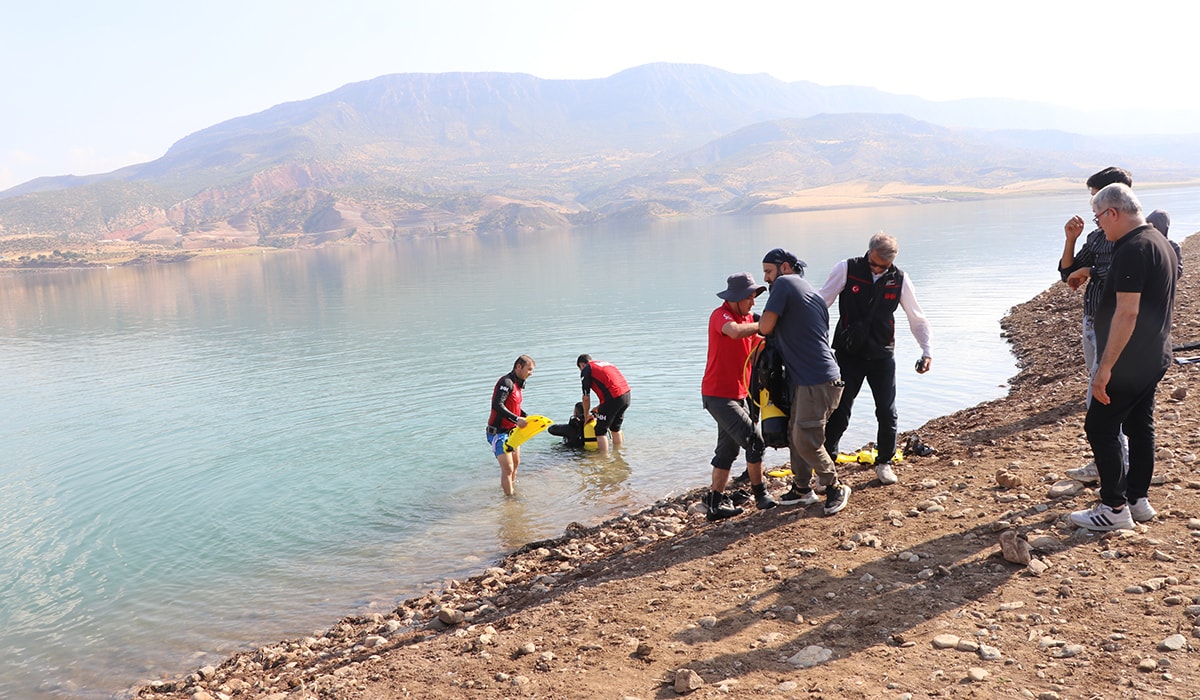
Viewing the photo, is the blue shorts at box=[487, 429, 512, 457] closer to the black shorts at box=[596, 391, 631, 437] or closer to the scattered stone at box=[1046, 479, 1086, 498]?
the black shorts at box=[596, 391, 631, 437]

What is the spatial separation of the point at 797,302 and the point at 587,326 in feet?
77.9

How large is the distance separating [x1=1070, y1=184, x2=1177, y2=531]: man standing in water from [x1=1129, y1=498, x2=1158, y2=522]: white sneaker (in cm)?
14

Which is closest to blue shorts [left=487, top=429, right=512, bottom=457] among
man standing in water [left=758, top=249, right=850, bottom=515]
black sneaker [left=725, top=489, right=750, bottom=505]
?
black sneaker [left=725, top=489, right=750, bottom=505]

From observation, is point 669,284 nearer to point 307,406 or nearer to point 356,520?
point 307,406

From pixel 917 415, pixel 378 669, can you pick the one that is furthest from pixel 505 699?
pixel 917 415

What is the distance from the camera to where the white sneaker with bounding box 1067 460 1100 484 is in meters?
6.98

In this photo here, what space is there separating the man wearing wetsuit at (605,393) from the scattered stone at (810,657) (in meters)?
8.77

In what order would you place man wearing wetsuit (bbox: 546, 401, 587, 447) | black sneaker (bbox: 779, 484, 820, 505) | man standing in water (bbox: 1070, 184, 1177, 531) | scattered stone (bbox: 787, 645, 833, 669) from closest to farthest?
scattered stone (bbox: 787, 645, 833, 669)
man standing in water (bbox: 1070, 184, 1177, 531)
black sneaker (bbox: 779, 484, 820, 505)
man wearing wetsuit (bbox: 546, 401, 587, 447)

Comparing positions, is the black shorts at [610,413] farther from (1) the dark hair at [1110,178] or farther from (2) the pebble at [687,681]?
(2) the pebble at [687,681]

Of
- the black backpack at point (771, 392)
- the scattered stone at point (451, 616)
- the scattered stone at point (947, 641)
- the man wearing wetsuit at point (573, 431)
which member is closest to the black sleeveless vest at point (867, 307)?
the black backpack at point (771, 392)

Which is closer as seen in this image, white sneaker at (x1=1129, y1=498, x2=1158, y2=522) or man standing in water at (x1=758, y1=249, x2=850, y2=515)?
white sneaker at (x1=1129, y1=498, x2=1158, y2=522)

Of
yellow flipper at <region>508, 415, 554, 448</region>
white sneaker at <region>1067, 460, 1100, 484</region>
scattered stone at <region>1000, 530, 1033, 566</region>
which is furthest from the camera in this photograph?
yellow flipper at <region>508, 415, 554, 448</region>

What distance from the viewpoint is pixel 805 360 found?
23.4ft

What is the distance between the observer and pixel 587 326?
30.8 meters
